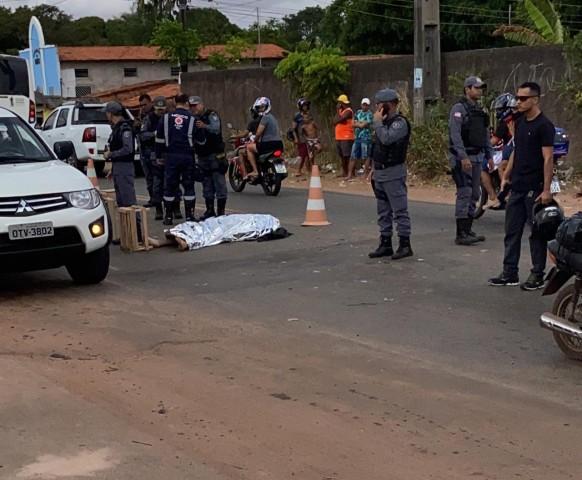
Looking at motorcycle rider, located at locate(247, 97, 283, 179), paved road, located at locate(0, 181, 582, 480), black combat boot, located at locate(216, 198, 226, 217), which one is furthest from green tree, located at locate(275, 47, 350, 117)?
paved road, located at locate(0, 181, 582, 480)

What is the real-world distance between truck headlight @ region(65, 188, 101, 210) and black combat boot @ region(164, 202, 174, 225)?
4.19 meters

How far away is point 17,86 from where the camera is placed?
1717 cm

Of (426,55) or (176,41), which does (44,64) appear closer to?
(176,41)

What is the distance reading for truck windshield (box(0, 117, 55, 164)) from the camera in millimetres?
9141

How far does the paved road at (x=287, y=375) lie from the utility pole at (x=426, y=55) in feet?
31.0

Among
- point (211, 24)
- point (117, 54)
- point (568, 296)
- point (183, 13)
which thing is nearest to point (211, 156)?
point (568, 296)

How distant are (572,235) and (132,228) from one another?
618cm

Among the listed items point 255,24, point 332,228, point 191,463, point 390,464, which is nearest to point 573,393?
point 390,464

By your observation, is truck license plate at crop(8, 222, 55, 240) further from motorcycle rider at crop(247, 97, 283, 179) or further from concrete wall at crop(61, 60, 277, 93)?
concrete wall at crop(61, 60, 277, 93)

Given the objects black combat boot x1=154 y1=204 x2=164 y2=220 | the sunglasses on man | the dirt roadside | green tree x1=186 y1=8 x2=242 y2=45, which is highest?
green tree x1=186 y1=8 x2=242 y2=45

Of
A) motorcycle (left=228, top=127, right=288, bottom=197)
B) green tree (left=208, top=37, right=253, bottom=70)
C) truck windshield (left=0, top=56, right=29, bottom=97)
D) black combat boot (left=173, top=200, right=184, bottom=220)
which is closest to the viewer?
black combat boot (left=173, top=200, right=184, bottom=220)

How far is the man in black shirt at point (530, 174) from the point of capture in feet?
26.0

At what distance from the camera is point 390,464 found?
447 centimetres

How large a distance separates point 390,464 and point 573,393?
162 cm
